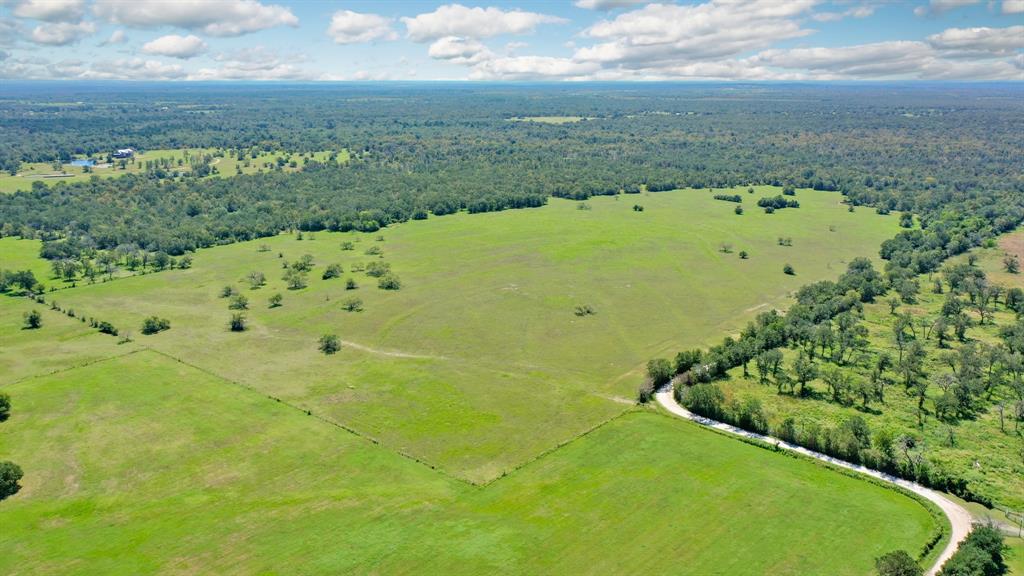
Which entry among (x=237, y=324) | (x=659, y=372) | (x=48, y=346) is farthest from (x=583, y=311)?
(x=48, y=346)

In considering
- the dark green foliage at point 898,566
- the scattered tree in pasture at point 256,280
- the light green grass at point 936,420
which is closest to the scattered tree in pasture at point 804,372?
the light green grass at point 936,420

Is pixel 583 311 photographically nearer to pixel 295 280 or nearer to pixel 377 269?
pixel 377 269

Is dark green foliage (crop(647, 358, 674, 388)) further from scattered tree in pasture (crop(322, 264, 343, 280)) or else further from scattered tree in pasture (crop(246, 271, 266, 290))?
scattered tree in pasture (crop(246, 271, 266, 290))

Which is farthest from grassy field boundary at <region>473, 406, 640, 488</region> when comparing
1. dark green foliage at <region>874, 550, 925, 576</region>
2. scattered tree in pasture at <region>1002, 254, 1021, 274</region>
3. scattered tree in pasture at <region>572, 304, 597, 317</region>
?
scattered tree in pasture at <region>1002, 254, 1021, 274</region>

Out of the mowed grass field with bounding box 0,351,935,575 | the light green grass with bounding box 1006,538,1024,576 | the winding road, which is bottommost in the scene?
the mowed grass field with bounding box 0,351,935,575

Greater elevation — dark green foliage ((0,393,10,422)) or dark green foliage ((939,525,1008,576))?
dark green foliage ((939,525,1008,576))

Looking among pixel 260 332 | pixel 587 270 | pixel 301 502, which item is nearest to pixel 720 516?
pixel 301 502
